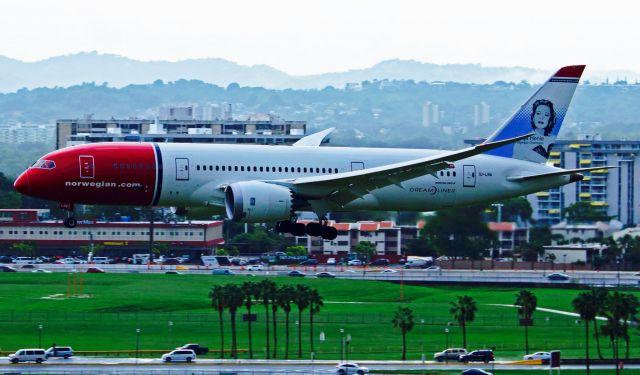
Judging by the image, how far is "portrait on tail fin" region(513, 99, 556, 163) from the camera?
292 ft

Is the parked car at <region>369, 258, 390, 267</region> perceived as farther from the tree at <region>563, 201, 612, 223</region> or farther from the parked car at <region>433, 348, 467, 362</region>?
the parked car at <region>433, 348, 467, 362</region>

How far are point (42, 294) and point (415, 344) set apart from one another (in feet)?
138

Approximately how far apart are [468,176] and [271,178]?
12.6 metres

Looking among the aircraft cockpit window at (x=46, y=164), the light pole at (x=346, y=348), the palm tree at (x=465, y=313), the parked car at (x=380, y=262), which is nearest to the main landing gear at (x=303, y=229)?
the light pole at (x=346, y=348)

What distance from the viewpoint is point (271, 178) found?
8088 cm

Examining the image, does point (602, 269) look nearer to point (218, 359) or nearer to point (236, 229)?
point (236, 229)

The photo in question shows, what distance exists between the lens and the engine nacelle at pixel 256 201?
258ft

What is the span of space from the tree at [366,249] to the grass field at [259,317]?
1127 inches

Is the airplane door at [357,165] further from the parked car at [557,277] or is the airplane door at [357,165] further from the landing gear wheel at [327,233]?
the parked car at [557,277]

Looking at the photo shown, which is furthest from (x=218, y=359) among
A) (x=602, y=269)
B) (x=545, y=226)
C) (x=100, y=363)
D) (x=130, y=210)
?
(x=130, y=210)

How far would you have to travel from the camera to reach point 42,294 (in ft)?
436

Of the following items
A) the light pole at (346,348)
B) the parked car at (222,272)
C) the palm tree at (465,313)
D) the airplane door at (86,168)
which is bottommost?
the light pole at (346,348)

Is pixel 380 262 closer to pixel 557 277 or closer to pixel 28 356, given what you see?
pixel 557 277

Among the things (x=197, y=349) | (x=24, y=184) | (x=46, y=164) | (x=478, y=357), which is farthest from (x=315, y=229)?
(x=197, y=349)
